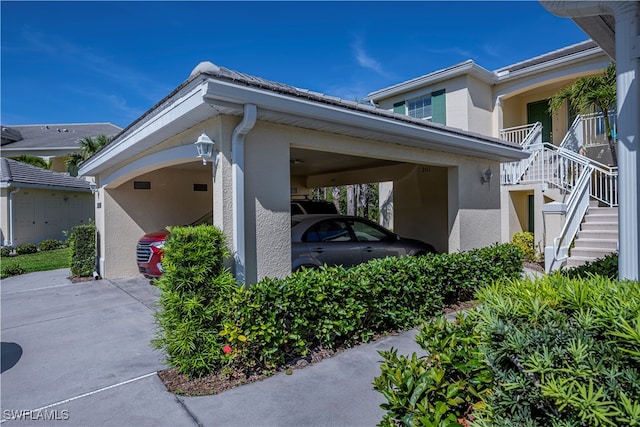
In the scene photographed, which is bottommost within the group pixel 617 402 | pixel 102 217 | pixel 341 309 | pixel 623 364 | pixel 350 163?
pixel 341 309

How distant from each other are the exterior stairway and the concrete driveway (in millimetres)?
6748

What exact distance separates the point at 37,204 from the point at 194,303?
18.2 m

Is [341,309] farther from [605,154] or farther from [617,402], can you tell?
[605,154]

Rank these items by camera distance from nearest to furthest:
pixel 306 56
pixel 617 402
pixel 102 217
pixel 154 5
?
1. pixel 617 402
2. pixel 154 5
3. pixel 102 217
4. pixel 306 56

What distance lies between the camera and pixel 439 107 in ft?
51.9

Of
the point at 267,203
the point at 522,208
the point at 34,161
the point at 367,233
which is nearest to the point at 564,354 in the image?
the point at 267,203

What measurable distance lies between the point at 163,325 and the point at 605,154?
50.2 feet

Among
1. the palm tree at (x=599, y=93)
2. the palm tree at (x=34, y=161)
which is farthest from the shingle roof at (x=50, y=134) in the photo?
the palm tree at (x=599, y=93)

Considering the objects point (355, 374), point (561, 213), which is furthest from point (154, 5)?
point (561, 213)

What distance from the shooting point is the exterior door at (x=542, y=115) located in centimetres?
1544

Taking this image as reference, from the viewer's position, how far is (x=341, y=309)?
4879 millimetres

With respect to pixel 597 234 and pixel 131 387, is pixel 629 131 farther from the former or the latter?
pixel 597 234

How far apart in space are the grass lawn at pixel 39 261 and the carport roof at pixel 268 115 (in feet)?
23.7

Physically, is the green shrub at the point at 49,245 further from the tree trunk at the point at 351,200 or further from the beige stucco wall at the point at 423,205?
the beige stucco wall at the point at 423,205
